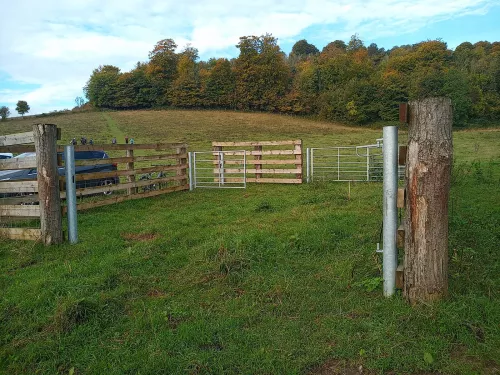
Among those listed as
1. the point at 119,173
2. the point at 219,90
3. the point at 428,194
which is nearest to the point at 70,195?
the point at 119,173

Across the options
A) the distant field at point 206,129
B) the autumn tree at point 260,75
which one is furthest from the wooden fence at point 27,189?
the autumn tree at point 260,75

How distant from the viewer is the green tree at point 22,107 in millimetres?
79938

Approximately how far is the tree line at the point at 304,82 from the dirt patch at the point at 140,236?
54.4 meters

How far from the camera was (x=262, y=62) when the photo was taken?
73.1 metres

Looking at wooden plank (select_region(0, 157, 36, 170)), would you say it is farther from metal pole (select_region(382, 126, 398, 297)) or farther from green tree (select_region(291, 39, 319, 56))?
green tree (select_region(291, 39, 319, 56))

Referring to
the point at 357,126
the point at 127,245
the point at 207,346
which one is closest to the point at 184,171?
the point at 127,245

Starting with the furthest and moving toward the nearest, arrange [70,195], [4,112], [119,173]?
[4,112]
[119,173]
[70,195]

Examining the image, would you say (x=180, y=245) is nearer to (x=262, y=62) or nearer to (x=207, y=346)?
(x=207, y=346)

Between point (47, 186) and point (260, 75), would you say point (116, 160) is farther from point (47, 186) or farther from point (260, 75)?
point (260, 75)

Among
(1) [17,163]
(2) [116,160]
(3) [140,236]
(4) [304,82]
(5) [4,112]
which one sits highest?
(4) [304,82]

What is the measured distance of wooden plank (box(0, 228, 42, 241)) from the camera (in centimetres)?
609

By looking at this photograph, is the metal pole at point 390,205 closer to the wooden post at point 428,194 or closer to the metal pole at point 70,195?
the wooden post at point 428,194

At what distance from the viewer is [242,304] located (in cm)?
388

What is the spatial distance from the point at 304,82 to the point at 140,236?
6681 cm
